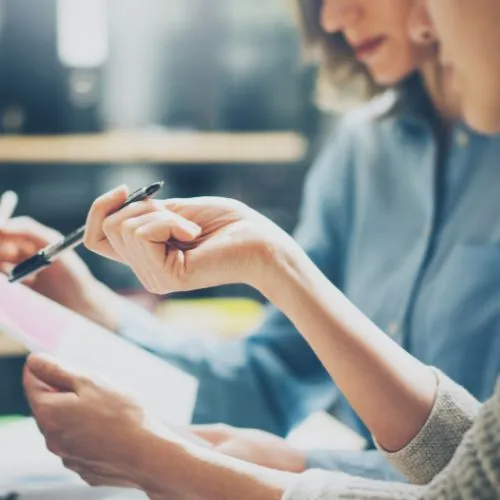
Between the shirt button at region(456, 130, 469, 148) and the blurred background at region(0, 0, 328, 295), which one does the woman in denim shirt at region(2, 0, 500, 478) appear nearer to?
the shirt button at region(456, 130, 469, 148)

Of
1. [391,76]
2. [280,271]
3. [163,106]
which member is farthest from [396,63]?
[163,106]

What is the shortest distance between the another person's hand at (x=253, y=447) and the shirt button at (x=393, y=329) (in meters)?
0.14

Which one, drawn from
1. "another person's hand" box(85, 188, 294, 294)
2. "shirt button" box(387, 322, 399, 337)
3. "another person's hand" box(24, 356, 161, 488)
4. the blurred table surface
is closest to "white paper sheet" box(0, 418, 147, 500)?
"another person's hand" box(24, 356, 161, 488)

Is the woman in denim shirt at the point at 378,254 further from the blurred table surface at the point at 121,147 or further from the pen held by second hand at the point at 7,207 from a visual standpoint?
the blurred table surface at the point at 121,147

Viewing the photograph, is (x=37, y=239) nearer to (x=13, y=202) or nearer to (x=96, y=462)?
(x=13, y=202)

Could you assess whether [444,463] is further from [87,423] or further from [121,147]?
[121,147]

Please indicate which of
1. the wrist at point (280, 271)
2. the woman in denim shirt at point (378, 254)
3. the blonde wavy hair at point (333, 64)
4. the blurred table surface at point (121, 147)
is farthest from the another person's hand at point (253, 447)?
the blurred table surface at point (121, 147)

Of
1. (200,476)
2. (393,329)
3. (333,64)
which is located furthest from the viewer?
(333,64)

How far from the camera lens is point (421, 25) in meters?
0.69

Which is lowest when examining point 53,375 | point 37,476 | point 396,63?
point 37,476

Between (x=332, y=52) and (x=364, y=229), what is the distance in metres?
0.18

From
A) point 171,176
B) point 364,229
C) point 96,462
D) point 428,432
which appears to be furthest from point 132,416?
point 171,176

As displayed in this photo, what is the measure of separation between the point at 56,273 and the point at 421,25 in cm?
34

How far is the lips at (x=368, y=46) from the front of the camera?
0.74 meters
